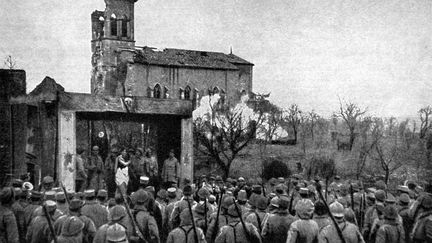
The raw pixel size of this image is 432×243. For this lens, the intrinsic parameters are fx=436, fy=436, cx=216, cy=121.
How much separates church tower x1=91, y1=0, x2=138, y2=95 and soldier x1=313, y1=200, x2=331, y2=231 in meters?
45.3

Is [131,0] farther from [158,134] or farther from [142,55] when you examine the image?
[158,134]

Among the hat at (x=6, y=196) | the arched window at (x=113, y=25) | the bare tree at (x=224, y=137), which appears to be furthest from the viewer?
the arched window at (x=113, y=25)

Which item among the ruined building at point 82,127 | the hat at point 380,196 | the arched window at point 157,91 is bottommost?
the hat at point 380,196

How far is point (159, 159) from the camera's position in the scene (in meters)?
19.6

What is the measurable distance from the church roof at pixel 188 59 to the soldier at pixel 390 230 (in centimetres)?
4185

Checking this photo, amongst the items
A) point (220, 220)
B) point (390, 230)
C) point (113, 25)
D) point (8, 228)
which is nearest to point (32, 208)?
point (8, 228)

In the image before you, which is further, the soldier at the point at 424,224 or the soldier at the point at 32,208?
the soldier at the point at 32,208

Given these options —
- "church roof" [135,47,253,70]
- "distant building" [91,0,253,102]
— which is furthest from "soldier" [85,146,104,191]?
"church roof" [135,47,253,70]

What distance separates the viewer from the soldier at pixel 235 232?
22.0 ft

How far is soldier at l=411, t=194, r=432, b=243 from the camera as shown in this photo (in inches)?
297

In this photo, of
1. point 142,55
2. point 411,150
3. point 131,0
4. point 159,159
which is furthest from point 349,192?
point 131,0

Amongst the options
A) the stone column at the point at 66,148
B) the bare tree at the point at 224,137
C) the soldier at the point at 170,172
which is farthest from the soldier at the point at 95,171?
the bare tree at the point at 224,137

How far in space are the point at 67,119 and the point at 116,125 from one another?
10.4m

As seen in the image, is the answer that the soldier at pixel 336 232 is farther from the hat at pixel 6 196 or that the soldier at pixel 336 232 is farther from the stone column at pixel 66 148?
the stone column at pixel 66 148
